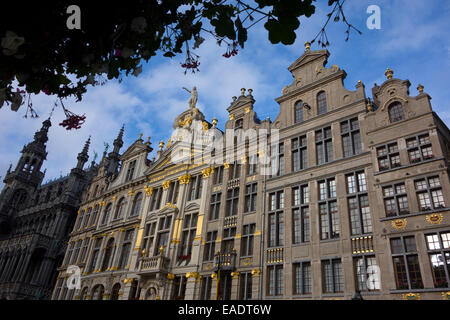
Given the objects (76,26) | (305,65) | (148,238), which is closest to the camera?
(76,26)

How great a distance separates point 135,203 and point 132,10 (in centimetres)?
3238

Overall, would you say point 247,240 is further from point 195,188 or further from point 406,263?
point 406,263

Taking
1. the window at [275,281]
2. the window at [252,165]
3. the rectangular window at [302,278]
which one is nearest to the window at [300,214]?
the rectangular window at [302,278]

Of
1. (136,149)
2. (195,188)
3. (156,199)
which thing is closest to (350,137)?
(195,188)

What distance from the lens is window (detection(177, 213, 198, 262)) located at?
2653cm

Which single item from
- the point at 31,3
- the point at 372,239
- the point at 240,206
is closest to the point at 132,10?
the point at 31,3

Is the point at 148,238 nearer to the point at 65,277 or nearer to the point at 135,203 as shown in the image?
the point at 135,203

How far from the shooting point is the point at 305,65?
2656 centimetres

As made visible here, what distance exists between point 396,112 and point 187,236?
17.3 meters

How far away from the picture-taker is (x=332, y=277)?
18406 mm

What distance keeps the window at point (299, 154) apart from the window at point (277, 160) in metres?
0.92

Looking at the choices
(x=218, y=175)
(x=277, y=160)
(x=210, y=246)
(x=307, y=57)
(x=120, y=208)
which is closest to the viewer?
(x=277, y=160)

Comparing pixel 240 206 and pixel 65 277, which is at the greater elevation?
pixel 240 206

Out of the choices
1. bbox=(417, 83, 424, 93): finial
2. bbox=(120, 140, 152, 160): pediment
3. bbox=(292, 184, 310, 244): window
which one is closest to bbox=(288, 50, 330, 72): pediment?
bbox=(417, 83, 424, 93): finial
